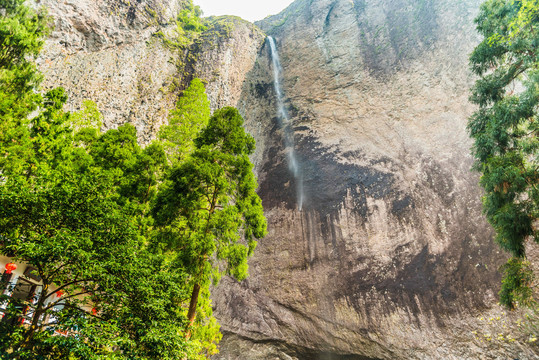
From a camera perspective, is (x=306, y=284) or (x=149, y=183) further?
(x=306, y=284)

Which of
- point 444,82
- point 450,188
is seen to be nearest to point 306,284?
point 450,188

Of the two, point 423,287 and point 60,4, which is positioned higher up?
point 60,4

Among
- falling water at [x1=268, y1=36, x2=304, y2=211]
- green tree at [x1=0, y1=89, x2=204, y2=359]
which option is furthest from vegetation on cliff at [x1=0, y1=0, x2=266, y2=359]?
falling water at [x1=268, y1=36, x2=304, y2=211]

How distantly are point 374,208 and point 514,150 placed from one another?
9.24m

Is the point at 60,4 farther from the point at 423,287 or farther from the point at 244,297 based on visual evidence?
the point at 423,287

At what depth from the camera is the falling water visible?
2053 cm

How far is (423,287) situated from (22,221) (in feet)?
49.4

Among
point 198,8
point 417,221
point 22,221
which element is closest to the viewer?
point 22,221

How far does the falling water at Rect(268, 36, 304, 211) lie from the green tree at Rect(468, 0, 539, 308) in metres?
11.7

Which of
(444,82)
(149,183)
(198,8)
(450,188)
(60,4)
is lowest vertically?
(149,183)

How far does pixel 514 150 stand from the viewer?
8391mm

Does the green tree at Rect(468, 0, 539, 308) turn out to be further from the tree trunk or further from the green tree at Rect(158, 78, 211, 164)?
the green tree at Rect(158, 78, 211, 164)

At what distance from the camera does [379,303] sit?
1421 centimetres

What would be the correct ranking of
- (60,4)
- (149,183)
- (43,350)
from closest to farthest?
(43,350) → (149,183) → (60,4)
